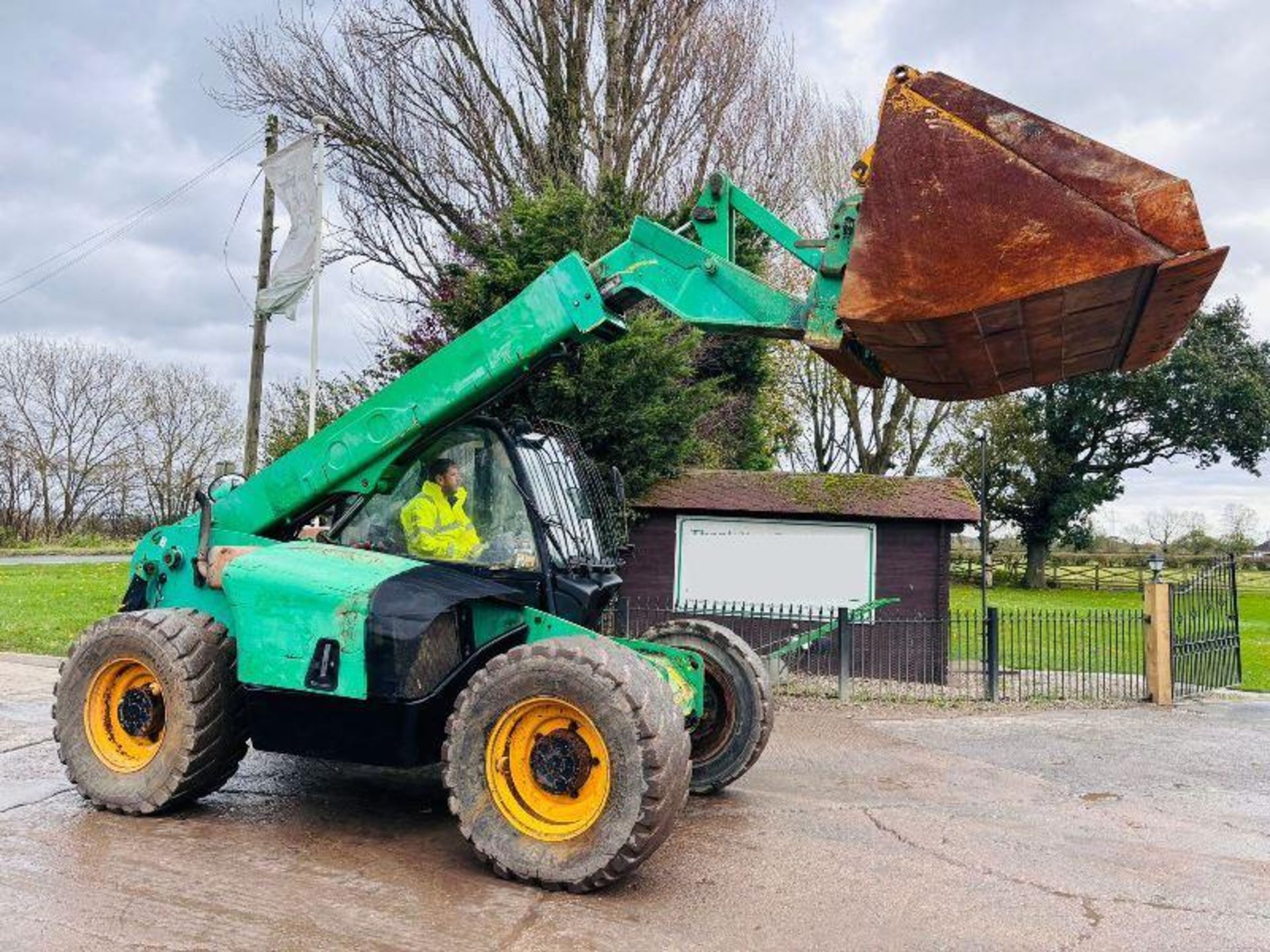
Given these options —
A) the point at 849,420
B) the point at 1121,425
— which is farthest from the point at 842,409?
the point at 1121,425

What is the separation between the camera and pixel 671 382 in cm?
1379

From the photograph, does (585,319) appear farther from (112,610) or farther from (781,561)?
(112,610)

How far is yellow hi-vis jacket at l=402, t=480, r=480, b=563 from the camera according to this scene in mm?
6148

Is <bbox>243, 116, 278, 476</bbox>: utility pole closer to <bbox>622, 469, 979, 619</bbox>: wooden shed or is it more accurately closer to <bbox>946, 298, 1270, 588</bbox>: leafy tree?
<bbox>622, 469, 979, 619</bbox>: wooden shed

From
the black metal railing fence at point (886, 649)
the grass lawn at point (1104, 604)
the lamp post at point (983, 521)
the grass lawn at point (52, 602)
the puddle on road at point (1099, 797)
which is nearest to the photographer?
the puddle on road at point (1099, 797)

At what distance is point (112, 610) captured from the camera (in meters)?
17.8

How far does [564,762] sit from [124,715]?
9.09ft

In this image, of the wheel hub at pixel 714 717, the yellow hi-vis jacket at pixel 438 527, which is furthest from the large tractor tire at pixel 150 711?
the wheel hub at pixel 714 717

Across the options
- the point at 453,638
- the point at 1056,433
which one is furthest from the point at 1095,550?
the point at 453,638

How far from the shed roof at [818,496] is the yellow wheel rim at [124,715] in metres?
8.27

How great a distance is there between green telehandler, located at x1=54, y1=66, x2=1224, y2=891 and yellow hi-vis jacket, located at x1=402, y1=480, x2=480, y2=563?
5 centimetres

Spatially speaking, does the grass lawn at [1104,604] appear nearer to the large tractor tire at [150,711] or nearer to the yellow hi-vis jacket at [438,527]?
the yellow hi-vis jacket at [438,527]

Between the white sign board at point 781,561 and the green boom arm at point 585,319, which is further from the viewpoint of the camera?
the white sign board at point 781,561

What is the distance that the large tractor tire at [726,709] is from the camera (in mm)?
6961
